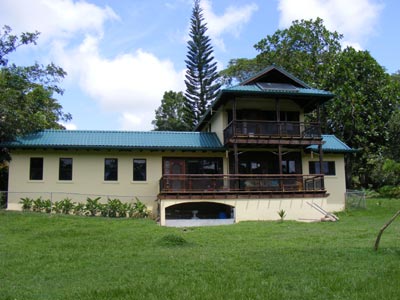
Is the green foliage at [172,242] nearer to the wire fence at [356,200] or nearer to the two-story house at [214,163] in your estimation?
the two-story house at [214,163]

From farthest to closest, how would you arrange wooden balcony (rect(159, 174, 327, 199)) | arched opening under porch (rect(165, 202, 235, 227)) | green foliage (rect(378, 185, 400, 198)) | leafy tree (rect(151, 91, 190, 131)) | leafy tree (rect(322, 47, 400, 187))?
1. leafy tree (rect(151, 91, 190, 131))
2. leafy tree (rect(322, 47, 400, 187))
3. arched opening under porch (rect(165, 202, 235, 227))
4. wooden balcony (rect(159, 174, 327, 199))
5. green foliage (rect(378, 185, 400, 198))

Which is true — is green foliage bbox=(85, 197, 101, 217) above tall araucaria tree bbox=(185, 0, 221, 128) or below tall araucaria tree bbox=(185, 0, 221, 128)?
below

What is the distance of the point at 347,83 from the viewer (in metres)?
34.7

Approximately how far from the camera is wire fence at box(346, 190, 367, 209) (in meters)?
25.7

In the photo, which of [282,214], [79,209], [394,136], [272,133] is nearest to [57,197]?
[79,209]

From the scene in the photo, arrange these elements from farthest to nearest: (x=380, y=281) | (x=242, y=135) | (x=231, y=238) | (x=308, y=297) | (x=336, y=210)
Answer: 1. (x=336, y=210)
2. (x=242, y=135)
3. (x=231, y=238)
4. (x=380, y=281)
5. (x=308, y=297)

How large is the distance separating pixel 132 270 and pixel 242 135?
14.7m

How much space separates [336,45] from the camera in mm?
38000

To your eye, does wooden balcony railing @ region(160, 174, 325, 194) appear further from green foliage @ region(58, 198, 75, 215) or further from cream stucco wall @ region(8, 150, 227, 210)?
green foliage @ region(58, 198, 75, 215)

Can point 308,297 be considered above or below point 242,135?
below

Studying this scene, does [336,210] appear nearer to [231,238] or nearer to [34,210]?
→ [231,238]

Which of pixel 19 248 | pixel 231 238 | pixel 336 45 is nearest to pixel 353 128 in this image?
pixel 336 45

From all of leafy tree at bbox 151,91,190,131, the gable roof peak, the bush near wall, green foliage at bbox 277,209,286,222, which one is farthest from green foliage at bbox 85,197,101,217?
leafy tree at bbox 151,91,190,131

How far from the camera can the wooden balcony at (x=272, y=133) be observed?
23.1m
